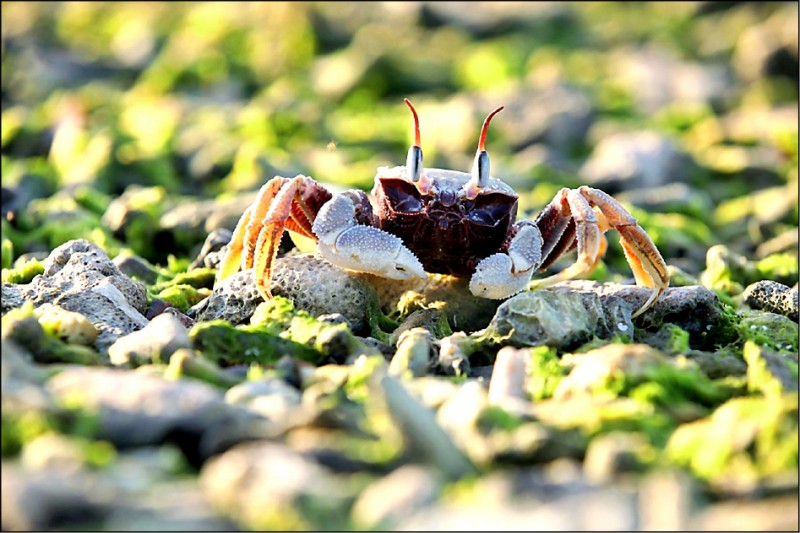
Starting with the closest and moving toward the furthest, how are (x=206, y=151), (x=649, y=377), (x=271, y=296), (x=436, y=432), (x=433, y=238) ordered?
1. (x=436, y=432)
2. (x=649, y=377)
3. (x=271, y=296)
4. (x=433, y=238)
5. (x=206, y=151)

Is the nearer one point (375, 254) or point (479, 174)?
point (375, 254)

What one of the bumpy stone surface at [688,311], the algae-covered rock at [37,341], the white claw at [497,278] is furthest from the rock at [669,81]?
the algae-covered rock at [37,341]

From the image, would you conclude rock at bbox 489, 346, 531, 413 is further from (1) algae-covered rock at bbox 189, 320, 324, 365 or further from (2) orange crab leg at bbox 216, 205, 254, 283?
(2) orange crab leg at bbox 216, 205, 254, 283

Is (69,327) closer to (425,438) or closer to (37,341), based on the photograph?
(37,341)

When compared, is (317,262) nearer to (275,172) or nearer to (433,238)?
(433,238)

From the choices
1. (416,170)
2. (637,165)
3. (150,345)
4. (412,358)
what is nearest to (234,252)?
(416,170)

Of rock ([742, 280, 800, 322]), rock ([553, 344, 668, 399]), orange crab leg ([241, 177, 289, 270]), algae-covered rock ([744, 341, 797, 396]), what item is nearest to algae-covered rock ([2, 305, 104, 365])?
orange crab leg ([241, 177, 289, 270])

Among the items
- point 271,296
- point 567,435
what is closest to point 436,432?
point 567,435
